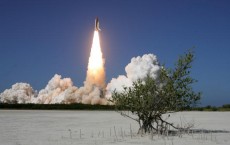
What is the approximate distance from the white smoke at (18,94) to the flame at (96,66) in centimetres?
2228

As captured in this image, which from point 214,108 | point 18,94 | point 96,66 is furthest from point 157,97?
point 18,94

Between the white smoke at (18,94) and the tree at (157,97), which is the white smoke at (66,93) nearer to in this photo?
the white smoke at (18,94)

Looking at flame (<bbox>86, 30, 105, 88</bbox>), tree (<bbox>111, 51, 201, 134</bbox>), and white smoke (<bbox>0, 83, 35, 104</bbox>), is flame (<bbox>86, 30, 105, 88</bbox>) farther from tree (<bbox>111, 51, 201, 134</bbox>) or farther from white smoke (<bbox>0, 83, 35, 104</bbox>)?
tree (<bbox>111, 51, 201, 134</bbox>)

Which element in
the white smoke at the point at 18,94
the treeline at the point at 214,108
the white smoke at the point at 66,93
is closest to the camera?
the treeline at the point at 214,108

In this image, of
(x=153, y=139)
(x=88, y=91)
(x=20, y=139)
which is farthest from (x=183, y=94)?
(x=88, y=91)

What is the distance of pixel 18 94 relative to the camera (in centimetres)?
12450

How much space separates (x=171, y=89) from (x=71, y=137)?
7756 millimetres

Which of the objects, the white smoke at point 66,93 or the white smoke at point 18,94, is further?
the white smoke at point 18,94

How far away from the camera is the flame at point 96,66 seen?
97012 mm

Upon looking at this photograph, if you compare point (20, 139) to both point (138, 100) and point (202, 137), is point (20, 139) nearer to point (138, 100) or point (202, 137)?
point (138, 100)

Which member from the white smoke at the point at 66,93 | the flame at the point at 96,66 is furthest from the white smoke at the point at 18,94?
the flame at the point at 96,66

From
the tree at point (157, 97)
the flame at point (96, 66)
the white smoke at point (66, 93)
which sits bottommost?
the tree at point (157, 97)

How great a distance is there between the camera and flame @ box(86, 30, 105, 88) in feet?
318

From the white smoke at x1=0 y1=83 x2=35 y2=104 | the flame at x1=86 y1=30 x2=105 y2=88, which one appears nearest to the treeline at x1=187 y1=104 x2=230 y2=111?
the flame at x1=86 y1=30 x2=105 y2=88
